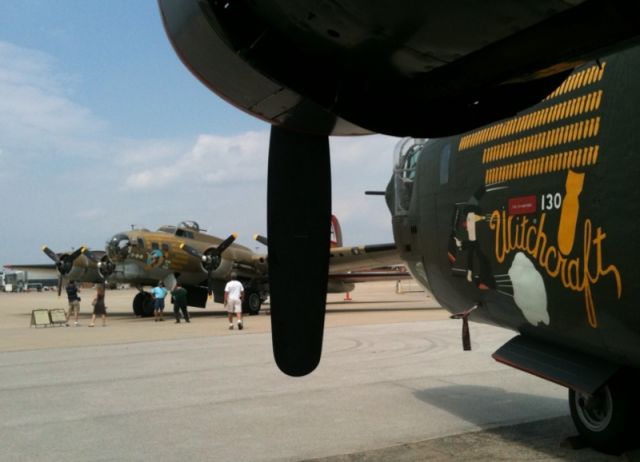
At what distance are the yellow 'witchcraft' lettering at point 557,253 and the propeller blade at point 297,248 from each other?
6.32ft

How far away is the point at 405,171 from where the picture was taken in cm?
749

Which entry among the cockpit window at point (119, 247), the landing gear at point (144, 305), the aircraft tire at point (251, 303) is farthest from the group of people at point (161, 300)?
the aircraft tire at point (251, 303)

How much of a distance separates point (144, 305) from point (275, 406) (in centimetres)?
1946

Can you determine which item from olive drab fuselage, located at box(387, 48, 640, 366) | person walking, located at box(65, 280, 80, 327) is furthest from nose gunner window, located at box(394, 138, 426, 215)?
person walking, located at box(65, 280, 80, 327)

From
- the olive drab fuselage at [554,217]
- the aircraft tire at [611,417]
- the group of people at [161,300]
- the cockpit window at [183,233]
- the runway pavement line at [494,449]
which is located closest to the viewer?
the olive drab fuselage at [554,217]

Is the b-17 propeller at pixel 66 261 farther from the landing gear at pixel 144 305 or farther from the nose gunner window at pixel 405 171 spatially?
the nose gunner window at pixel 405 171

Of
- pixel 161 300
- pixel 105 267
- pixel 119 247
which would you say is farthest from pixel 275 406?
pixel 105 267

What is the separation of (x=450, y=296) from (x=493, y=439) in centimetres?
140

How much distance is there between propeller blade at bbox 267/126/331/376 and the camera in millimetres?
3943

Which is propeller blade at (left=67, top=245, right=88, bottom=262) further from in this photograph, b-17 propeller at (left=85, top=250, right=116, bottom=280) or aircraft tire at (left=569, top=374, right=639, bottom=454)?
aircraft tire at (left=569, top=374, right=639, bottom=454)

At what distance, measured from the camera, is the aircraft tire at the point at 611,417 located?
5363 millimetres

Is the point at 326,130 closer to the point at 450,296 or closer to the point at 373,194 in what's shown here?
the point at 450,296

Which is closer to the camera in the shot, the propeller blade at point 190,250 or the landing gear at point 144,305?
the propeller blade at point 190,250

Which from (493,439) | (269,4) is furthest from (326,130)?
(493,439)
